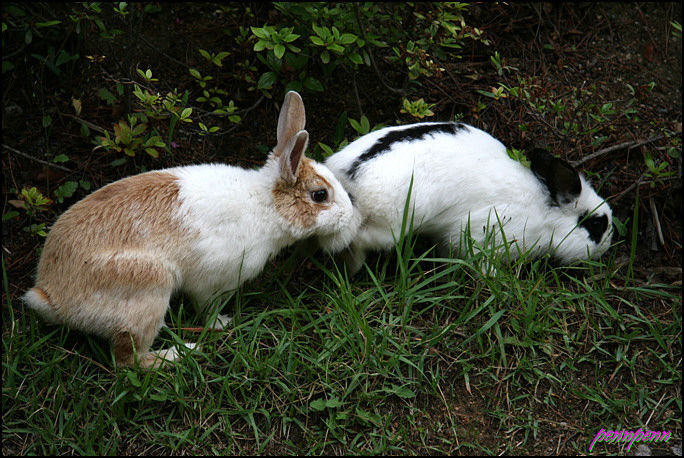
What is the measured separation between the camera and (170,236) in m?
3.35

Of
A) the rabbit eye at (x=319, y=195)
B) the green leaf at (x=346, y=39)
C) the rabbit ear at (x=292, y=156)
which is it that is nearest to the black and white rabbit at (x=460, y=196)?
the rabbit eye at (x=319, y=195)

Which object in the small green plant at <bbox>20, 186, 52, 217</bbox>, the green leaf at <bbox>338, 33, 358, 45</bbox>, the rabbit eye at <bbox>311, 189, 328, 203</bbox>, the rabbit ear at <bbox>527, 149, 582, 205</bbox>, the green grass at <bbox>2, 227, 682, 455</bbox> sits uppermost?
the green leaf at <bbox>338, 33, 358, 45</bbox>

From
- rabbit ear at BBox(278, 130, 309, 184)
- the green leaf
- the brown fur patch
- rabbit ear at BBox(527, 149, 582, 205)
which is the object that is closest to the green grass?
the brown fur patch

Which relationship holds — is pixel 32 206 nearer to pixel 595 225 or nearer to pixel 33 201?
pixel 33 201

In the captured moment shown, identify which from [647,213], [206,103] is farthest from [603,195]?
[206,103]

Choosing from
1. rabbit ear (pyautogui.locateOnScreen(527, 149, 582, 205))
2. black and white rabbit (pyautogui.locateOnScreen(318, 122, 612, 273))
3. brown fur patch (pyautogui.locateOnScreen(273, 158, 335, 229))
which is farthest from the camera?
rabbit ear (pyautogui.locateOnScreen(527, 149, 582, 205))

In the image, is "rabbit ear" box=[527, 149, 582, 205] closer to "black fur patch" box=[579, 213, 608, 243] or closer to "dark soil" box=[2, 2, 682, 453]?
"black fur patch" box=[579, 213, 608, 243]

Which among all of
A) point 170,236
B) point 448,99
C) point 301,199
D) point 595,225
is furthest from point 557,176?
point 170,236

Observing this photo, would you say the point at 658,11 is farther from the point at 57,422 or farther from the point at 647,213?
the point at 57,422

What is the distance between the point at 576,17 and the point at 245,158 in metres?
3.24

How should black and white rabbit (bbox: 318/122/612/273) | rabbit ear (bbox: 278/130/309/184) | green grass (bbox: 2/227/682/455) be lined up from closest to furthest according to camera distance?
green grass (bbox: 2/227/682/455), rabbit ear (bbox: 278/130/309/184), black and white rabbit (bbox: 318/122/612/273)

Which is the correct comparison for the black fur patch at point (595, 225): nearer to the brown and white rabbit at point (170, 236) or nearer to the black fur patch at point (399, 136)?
the black fur patch at point (399, 136)

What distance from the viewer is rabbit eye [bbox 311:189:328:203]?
3627 millimetres

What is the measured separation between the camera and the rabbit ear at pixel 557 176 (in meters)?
3.87
